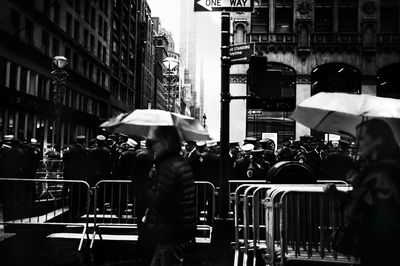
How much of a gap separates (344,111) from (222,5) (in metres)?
5.32

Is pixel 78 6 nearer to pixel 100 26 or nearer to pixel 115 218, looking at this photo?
pixel 100 26

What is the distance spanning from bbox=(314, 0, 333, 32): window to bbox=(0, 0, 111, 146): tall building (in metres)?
18.7

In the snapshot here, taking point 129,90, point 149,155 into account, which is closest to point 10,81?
point 149,155

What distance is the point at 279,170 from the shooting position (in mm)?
8117

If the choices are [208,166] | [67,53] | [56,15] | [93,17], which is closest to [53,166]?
[208,166]

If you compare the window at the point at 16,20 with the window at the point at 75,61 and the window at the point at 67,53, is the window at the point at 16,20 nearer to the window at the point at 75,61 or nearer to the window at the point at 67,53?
the window at the point at 67,53

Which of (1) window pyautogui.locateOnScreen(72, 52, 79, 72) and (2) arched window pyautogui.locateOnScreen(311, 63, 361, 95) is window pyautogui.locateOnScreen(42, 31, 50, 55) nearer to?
(1) window pyautogui.locateOnScreen(72, 52, 79, 72)

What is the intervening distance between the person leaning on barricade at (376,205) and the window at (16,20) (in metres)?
28.8

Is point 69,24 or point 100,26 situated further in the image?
point 100,26

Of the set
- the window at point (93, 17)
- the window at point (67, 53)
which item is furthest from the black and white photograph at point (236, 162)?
the window at point (93, 17)

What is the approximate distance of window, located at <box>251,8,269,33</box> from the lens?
31.9 metres

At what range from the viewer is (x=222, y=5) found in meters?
8.96

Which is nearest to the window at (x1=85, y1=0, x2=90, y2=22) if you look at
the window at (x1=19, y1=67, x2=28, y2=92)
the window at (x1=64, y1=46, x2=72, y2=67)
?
the window at (x1=64, y1=46, x2=72, y2=67)

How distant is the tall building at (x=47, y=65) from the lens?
92.4 ft
